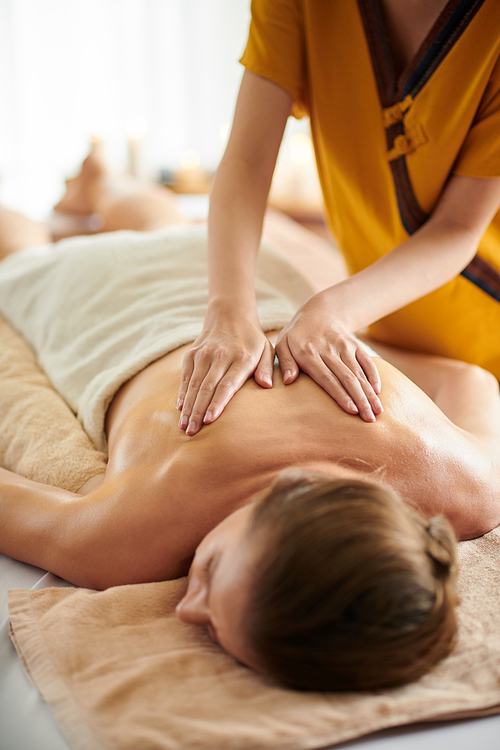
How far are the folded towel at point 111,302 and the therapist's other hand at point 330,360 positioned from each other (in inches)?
8.3

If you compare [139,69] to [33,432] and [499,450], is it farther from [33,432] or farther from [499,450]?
[499,450]

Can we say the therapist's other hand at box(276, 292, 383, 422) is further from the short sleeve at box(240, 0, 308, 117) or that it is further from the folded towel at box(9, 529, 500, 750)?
the short sleeve at box(240, 0, 308, 117)

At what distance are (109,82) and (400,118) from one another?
10.8 feet

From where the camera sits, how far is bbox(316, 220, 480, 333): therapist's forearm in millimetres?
1052

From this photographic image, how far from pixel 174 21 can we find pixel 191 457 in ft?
13.2

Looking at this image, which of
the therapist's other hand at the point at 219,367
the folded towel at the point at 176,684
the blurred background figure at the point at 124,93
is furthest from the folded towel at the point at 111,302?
the blurred background figure at the point at 124,93

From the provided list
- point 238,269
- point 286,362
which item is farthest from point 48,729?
point 238,269

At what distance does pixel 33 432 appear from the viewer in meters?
1.19

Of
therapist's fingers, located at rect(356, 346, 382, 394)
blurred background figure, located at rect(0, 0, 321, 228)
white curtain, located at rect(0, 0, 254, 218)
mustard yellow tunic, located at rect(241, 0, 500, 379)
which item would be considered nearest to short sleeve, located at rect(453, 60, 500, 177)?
mustard yellow tunic, located at rect(241, 0, 500, 379)

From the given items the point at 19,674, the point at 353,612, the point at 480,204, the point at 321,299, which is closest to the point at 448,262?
the point at 480,204

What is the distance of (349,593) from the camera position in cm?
65

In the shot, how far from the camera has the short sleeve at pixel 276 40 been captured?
121cm

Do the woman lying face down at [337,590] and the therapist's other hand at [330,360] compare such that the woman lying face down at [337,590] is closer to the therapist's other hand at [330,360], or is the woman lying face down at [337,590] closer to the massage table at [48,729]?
the massage table at [48,729]

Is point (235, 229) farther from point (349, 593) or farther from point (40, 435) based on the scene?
point (349, 593)
